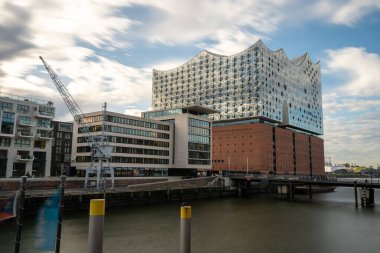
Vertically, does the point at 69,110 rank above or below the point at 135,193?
above

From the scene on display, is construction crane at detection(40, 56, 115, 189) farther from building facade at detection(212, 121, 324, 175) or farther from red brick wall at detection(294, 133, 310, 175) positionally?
red brick wall at detection(294, 133, 310, 175)

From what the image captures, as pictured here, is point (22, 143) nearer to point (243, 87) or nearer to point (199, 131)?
point (199, 131)

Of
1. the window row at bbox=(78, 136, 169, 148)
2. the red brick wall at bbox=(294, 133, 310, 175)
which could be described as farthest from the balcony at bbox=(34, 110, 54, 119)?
the red brick wall at bbox=(294, 133, 310, 175)

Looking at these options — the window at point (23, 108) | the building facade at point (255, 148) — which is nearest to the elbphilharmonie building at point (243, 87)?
the building facade at point (255, 148)

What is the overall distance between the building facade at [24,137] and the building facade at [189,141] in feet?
130

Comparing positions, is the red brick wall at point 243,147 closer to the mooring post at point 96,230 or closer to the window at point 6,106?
the window at point 6,106

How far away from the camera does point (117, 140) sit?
90625 mm

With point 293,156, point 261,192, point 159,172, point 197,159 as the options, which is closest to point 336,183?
point 261,192

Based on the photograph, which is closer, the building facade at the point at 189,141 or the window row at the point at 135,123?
the window row at the point at 135,123

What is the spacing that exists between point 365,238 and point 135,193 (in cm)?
4364

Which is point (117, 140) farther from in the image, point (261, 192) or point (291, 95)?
point (291, 95)

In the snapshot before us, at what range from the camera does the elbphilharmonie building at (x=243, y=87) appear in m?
145

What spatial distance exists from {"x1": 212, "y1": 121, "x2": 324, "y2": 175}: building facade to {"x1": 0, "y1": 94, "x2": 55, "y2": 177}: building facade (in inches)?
3182

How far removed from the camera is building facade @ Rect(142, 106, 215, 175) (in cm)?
10688
